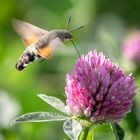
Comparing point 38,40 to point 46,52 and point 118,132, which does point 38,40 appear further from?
point 118,132

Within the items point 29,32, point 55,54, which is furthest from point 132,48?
point 29,32

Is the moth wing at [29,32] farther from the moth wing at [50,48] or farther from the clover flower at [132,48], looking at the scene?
the clover flower at [132,48]

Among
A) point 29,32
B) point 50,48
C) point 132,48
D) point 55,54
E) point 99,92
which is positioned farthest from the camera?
point 132,48

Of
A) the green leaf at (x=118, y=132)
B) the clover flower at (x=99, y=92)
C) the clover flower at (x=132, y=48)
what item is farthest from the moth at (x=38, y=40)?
the clover flower at (x=132, y=48)

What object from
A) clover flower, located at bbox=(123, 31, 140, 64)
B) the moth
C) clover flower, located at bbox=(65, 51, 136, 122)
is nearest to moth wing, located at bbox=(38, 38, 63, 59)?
the moth

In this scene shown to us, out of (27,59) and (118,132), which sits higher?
(27,59)

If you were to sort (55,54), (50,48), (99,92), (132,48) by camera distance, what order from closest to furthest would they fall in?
(50,48)
(99,92)
(55,54)
(132,48)

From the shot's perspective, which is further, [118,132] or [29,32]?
[29,32]
